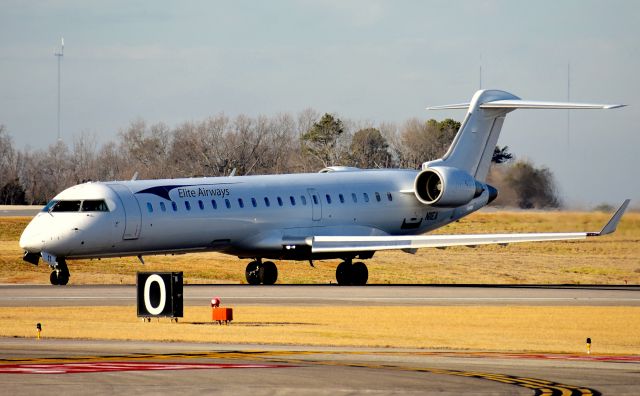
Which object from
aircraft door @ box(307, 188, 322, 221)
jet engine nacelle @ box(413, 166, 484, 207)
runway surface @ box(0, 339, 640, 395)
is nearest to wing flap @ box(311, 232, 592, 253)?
aircraft door @ box(307, 188, 322, 221)

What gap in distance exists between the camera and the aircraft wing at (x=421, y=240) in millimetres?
45850

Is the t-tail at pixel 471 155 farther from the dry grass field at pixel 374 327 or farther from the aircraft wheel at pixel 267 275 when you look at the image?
the dry grass field at pixel 374 327

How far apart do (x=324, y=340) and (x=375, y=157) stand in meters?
90.2

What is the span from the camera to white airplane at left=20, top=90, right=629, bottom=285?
145 feet

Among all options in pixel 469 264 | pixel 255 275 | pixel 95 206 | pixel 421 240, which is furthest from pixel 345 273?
pixel 469 264

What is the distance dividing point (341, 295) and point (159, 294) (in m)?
10.6

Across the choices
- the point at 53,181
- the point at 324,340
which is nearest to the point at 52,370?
the point at 324,340

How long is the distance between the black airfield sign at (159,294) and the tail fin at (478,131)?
2286cm

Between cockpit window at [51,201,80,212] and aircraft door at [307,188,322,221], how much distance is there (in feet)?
30.9

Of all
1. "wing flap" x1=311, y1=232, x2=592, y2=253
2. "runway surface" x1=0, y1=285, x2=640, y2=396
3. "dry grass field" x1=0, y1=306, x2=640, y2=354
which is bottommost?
"dry grass field" x1=0, y1=306, x2=640, y2=354

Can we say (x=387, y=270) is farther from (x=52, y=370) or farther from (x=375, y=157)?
(x=375, y=157)

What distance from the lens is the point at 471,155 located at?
55781 mm

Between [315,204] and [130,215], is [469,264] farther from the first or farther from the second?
[130,215]

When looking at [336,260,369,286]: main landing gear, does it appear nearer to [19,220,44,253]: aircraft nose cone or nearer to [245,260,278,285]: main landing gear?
[245,260,278,285]: main landing gear
